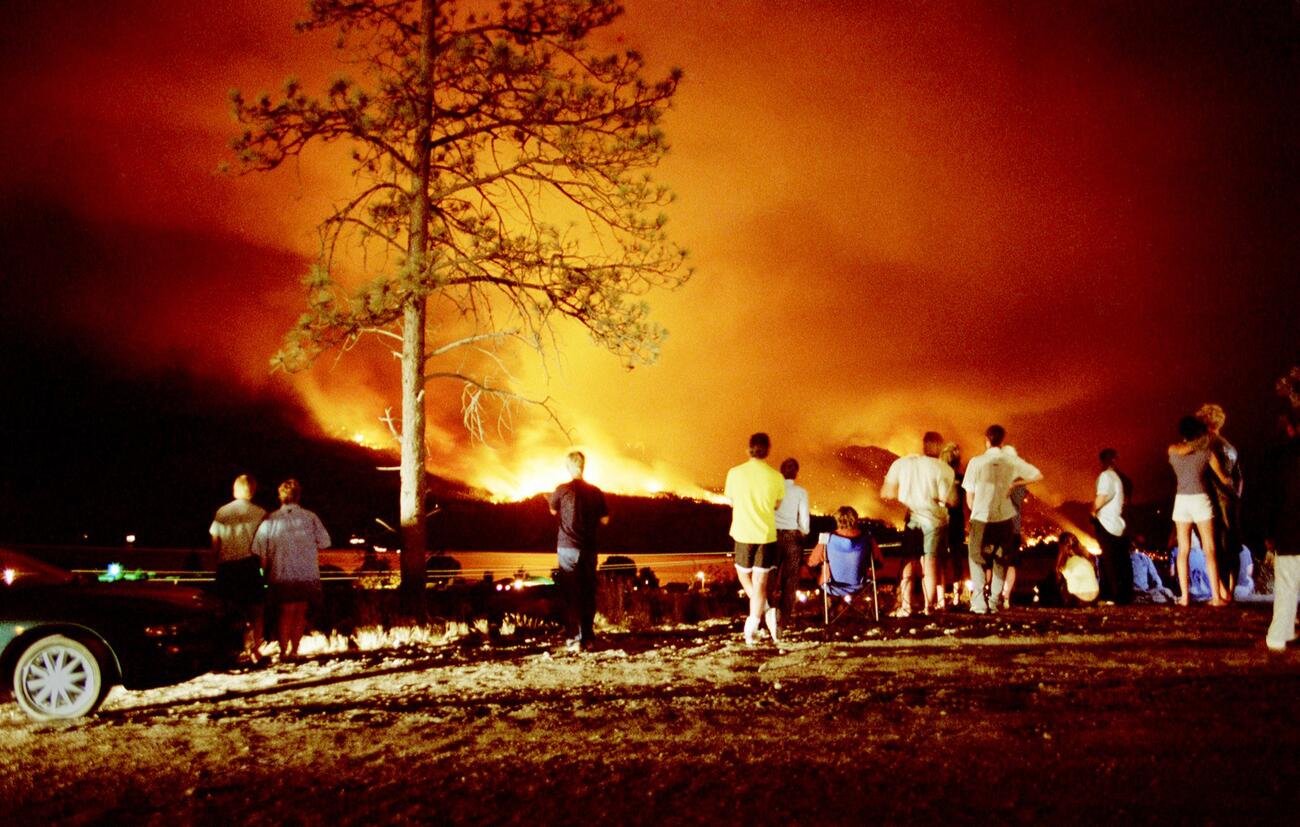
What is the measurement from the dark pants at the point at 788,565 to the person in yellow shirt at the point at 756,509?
108 centimetres

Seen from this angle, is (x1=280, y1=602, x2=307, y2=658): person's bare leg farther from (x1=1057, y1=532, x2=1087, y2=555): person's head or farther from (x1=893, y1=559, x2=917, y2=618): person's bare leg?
(x1=1057, y1=532, x2=1087, y2=555): person's head

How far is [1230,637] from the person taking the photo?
28.8ft

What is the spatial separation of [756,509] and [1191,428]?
4.82 metres

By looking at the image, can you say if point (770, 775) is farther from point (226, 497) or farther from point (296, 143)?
point (226, 497)

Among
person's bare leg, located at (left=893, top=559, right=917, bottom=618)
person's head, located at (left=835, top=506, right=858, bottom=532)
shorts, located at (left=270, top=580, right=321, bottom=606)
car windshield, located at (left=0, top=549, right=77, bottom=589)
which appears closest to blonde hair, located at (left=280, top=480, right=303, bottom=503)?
shorts, located at (left=270, top=580, right=321, bottom=606)

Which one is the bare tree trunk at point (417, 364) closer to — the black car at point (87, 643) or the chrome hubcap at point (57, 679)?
the black car at point (87, 643)

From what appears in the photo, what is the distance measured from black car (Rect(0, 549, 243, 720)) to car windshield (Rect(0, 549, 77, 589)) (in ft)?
0.38

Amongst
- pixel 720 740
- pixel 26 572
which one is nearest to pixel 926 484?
pixel 720 740

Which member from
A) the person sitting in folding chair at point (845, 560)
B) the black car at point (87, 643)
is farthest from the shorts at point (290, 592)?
the person sitting in folding chair at point (845, 560)

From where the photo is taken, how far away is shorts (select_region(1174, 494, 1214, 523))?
34.7 ft

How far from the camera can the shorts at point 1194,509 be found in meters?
10.6

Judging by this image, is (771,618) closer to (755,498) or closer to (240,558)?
(755,498)

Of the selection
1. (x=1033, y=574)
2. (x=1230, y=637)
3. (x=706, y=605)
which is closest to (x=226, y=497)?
(x=1033, y=574)

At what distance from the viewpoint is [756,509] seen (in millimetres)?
9406
